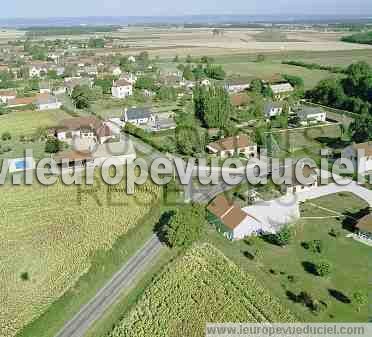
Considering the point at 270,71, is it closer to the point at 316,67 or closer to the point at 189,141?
the point at 316,67

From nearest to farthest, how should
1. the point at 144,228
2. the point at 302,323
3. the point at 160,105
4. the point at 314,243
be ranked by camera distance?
1. the point at 302,323
2. the point at 314,243
3. the point at 144,228
4. the point at 160,105

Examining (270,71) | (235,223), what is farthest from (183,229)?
(270,71)

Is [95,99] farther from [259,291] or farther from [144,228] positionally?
[259,291]

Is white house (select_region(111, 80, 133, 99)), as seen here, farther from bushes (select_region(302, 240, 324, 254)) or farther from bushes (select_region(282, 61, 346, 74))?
A: bushes (select_region(302, 240, 324, 254))

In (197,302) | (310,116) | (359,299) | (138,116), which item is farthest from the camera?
(138,116)

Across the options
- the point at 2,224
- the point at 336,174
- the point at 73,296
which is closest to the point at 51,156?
the point at 2,224

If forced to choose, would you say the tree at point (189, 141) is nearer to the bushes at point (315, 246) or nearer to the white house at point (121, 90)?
the bushes at point (315, 246)

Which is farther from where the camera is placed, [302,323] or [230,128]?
[230,128]
